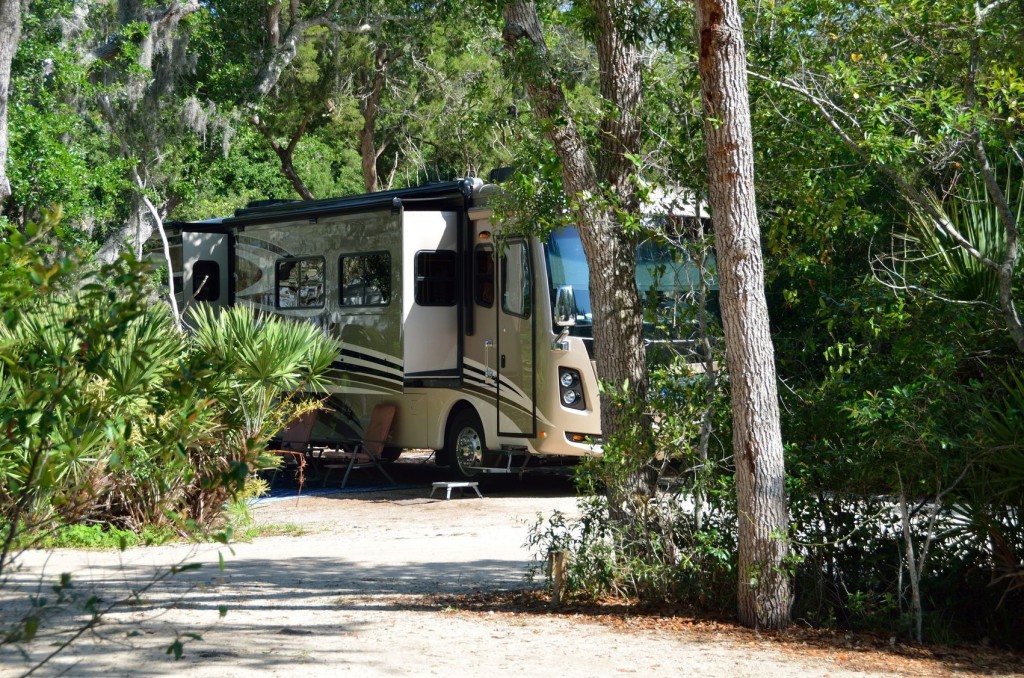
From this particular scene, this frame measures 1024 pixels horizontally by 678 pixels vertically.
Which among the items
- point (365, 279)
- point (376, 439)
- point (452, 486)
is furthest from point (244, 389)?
point (365, 279)

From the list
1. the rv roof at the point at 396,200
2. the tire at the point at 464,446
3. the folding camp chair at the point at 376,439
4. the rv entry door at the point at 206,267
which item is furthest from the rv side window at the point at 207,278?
the tire at the point at 464,446

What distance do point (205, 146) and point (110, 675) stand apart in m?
17.7

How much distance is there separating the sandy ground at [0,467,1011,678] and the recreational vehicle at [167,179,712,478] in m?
2.72

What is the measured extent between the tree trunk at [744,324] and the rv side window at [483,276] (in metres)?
Answer: 7.45

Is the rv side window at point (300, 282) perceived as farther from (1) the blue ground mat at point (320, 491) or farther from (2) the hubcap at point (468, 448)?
(2) the hubcap at point (468, 448)

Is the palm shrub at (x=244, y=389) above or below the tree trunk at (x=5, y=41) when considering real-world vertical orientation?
below

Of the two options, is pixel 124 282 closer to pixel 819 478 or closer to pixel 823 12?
pixel 819 478

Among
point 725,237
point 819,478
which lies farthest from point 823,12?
point 819,478

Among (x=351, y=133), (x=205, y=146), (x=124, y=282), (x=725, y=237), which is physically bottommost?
(x=124, y=282)

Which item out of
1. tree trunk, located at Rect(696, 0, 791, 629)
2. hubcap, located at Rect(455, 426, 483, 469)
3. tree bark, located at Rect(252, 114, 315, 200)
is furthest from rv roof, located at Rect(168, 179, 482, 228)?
tree bark, located at Rect(252, 114, 315, 200)

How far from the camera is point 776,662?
5.95m

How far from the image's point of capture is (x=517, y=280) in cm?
1355

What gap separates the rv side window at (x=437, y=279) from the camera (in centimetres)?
1438

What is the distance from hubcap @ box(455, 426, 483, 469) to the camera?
14.2m
